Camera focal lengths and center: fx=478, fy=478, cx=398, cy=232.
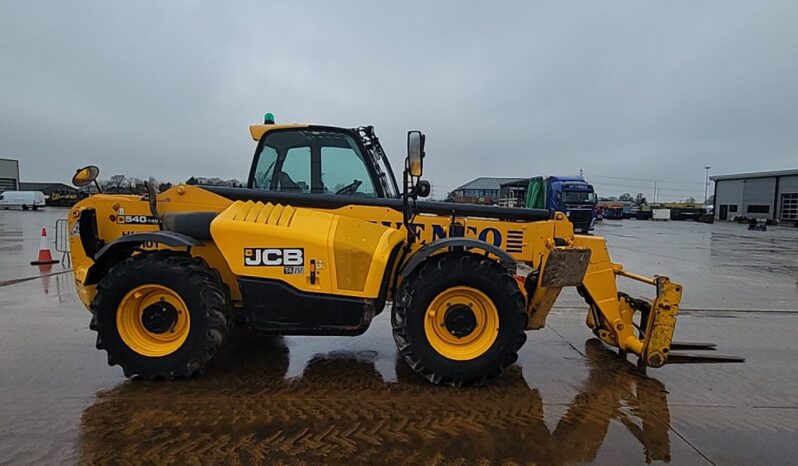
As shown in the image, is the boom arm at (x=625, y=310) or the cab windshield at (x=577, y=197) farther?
the cab windshield at (x=577, y=197)

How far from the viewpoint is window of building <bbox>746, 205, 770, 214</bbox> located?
49900 millimetres

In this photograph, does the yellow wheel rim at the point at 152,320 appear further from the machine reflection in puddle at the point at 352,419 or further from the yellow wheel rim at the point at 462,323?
the yellow wheel rim at the point at 462,323

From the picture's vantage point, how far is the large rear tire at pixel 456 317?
387 cm

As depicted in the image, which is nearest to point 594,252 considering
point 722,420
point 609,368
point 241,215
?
point 609,368

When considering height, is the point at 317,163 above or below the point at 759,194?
below

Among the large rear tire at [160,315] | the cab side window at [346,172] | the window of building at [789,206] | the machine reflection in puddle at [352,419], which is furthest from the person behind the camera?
the window of building at [789,206]

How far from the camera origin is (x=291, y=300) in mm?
3875

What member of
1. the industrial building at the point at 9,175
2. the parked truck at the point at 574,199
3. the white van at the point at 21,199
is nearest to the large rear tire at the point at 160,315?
the parked truck at the point at 574,199

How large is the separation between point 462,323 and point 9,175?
265 ft

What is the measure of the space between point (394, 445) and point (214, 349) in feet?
5.62

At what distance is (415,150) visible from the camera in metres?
3.54

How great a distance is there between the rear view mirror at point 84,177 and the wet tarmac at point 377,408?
5.37 feet

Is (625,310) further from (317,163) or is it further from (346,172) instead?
(317,163)

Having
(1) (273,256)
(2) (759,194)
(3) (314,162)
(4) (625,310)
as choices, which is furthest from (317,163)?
(2) (759,194)
